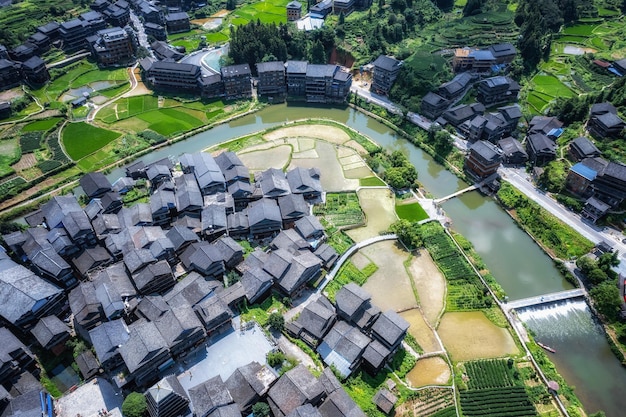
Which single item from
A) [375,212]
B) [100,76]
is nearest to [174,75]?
[100,76]

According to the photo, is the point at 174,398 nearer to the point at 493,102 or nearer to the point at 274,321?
the point at 274,321

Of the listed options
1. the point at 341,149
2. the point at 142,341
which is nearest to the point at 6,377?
the point at 142,341

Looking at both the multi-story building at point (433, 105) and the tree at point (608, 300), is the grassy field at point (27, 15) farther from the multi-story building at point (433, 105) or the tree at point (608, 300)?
the tree at point (608, 300)

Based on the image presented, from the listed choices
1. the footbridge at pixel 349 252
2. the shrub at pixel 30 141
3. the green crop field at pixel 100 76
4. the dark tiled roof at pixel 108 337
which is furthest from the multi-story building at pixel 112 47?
the footbridge at pixel 349 252

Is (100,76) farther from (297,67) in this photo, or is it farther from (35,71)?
(297,67)

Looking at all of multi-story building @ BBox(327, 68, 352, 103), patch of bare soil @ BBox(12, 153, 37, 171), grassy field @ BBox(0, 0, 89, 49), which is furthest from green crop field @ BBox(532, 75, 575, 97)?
grassy field @ BBox(0, 0, 89, 49)

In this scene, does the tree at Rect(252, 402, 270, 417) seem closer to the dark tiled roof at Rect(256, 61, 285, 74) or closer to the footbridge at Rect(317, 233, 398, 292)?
the footbridge at Rect(317, 233, 398, 292)
